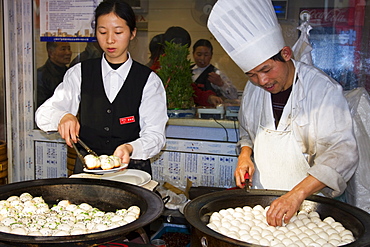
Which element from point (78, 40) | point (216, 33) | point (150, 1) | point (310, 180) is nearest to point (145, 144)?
point (216, 33)

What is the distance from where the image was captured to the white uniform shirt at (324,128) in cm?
199

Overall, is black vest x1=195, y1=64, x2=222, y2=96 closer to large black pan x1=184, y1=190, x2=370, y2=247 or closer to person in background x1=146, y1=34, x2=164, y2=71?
person in background x1=146, y1=34, x2=164, y2=71

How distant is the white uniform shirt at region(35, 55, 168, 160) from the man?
1.79 ft

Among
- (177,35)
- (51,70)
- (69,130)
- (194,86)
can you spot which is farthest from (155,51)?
(69,130)

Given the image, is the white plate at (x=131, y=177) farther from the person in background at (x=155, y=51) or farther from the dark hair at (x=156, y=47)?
the dark hair at (x=156, y=47)

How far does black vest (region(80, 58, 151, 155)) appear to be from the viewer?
8.90ft

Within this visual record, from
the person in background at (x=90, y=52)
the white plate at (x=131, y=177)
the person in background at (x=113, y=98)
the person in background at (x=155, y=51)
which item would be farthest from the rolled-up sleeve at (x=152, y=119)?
the person in background at (x=155, y=51)

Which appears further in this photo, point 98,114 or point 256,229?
point 98,114

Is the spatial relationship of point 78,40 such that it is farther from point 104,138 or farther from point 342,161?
point 342,161

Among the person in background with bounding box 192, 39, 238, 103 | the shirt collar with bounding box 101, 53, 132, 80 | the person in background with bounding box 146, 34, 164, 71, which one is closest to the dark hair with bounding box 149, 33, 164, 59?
the person in background with bounding box 146, 34, 164, 71

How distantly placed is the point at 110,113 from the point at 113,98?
0.10 metres

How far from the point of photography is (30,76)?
182 inches

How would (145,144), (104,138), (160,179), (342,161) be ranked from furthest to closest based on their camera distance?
(160,179) → (104,138) → (145,144) → (342,161)

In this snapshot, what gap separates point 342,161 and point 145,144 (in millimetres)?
1084
